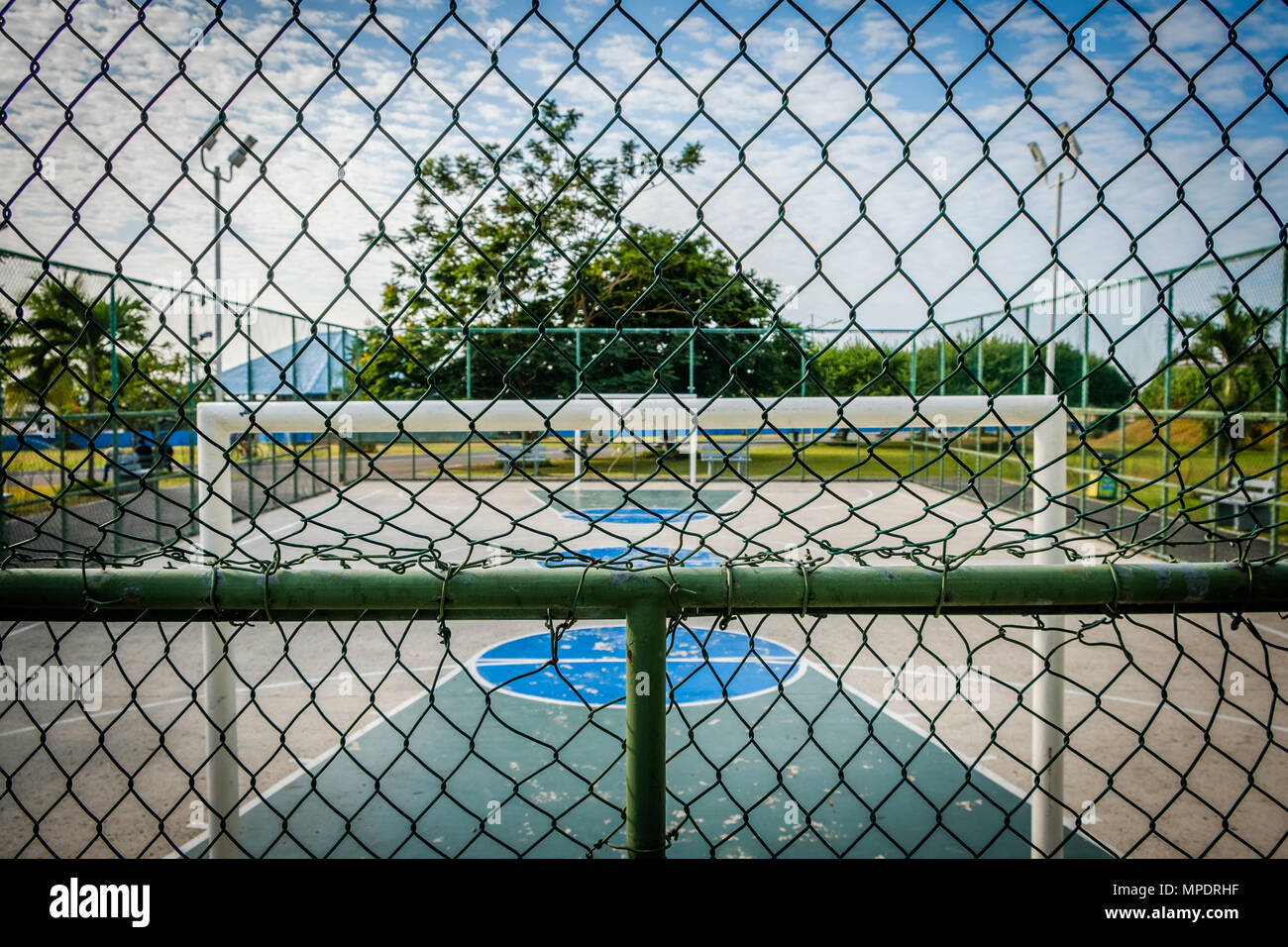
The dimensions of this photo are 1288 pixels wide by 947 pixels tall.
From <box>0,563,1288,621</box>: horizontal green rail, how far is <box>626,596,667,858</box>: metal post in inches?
1.1

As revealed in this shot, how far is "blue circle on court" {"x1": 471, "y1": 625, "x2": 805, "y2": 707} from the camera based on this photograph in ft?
15.6

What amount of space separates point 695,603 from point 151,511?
1116 cm

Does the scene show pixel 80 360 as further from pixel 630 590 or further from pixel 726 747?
pixel 630 590

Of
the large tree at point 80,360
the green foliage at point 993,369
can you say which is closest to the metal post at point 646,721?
the green foliage at point 993,369

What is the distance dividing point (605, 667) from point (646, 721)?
14.2ft

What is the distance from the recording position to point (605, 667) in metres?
5.32

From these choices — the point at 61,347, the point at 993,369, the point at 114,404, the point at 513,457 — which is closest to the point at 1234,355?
the point at 993,369

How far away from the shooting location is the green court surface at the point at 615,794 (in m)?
3.04

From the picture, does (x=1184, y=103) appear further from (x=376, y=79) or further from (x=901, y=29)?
(x=376, y=79)

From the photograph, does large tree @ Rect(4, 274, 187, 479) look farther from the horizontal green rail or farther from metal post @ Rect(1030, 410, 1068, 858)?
metal post @ Rect(1030, 410, 1068, 858)

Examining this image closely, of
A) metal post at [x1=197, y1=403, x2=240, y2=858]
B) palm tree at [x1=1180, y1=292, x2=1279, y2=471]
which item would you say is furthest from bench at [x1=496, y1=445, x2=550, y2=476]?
palm tree at [x1=1180, y1=292, x2=1279, y2=471]

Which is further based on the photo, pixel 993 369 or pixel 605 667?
pixel 993 369

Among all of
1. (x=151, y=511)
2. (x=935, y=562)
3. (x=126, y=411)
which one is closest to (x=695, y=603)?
(x=935, y=562)
